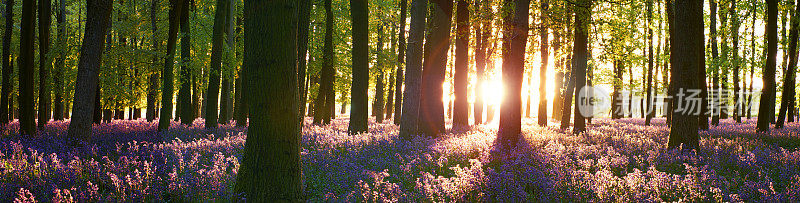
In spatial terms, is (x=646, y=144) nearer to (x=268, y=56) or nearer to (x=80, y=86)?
(x=268, y=56)

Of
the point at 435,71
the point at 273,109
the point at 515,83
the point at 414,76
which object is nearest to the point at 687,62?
the point at 515,83

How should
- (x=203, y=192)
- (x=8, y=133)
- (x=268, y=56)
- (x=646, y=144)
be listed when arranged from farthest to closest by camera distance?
(x=8, y=133), (x=646, y=144), (x=203, y=192), (x=268, y=56)

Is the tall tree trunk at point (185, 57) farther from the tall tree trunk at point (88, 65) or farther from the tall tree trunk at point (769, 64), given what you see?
the tall tree trunk at point (769, 64)

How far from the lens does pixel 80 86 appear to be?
9.82 m

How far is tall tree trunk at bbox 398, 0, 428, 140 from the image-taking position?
12.4m

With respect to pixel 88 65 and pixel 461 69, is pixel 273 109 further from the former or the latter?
pixel 461 69

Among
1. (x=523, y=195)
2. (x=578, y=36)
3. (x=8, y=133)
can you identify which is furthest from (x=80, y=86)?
(x=578, y=36)

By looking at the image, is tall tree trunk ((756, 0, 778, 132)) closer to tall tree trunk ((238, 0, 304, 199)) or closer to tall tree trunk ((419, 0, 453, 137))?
tall tree trunk ((419, 0, 453, 137))

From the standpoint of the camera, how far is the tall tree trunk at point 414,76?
12438mm

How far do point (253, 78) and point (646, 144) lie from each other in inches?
372

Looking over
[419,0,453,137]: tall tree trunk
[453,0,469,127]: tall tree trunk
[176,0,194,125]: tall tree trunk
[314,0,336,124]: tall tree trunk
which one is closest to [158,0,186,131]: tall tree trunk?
[176,0,194,125]: tall tree trunk

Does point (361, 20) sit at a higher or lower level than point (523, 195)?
higher

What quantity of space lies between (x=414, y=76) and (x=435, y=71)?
2.93 feet

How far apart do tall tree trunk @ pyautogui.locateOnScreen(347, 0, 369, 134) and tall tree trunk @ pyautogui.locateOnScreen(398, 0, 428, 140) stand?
200cm
